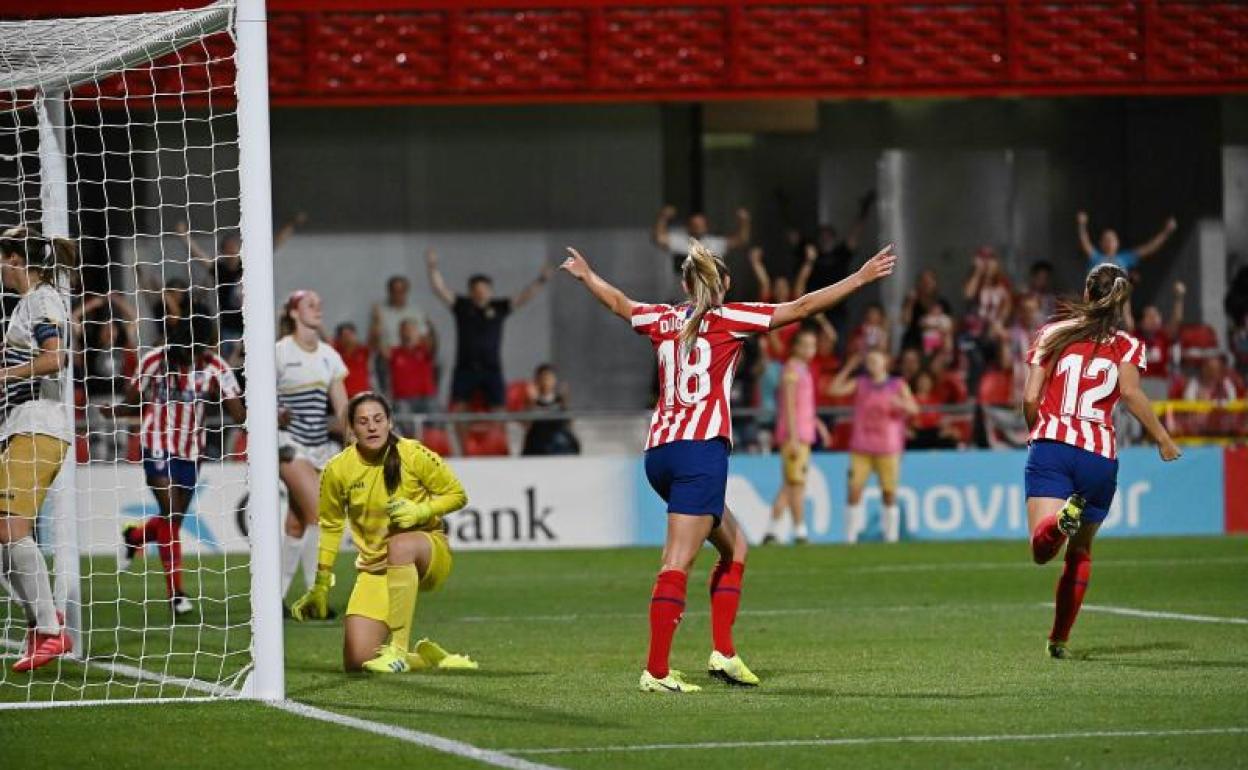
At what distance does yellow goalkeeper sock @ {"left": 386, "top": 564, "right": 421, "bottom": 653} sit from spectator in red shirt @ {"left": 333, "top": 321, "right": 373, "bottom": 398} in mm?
11770

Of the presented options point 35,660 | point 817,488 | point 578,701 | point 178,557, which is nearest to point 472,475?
point 817,488

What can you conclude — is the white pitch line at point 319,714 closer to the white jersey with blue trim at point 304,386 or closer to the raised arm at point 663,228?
the white jersey with blue trim at point 304,386

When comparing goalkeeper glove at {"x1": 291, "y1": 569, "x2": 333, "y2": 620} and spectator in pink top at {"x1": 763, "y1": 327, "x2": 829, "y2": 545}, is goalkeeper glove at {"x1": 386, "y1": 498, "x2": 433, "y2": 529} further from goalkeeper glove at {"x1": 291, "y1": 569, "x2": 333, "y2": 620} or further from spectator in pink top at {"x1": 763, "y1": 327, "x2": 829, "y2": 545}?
spectator in pink top at {"x1": 763, "y1": 327, "x2": 829, "y2": 545}

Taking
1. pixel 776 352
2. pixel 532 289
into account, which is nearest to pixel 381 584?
pixel 776 352

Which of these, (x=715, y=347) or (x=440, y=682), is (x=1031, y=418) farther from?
(x=440, y=682)

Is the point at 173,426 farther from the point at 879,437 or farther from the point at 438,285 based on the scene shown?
the point at 438,285

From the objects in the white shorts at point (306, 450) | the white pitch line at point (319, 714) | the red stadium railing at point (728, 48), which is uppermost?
the red stadium railing at point (728, 48)

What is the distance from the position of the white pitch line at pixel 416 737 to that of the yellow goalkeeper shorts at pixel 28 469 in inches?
83.6

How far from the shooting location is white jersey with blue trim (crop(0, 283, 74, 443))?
1039 cm

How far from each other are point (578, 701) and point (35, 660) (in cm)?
317

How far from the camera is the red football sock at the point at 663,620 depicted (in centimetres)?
924

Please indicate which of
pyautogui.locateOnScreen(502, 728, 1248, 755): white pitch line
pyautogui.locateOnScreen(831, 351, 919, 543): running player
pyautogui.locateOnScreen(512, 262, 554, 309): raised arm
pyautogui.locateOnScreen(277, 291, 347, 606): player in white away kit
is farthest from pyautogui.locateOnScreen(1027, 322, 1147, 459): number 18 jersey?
pyautogui.locateOnScreen(512, 262, 554, 309): raised arm

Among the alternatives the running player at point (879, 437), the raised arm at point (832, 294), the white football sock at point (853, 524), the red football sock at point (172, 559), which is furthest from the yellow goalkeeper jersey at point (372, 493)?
the white football sock at point (853, 524)

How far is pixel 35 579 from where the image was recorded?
10.7 m
